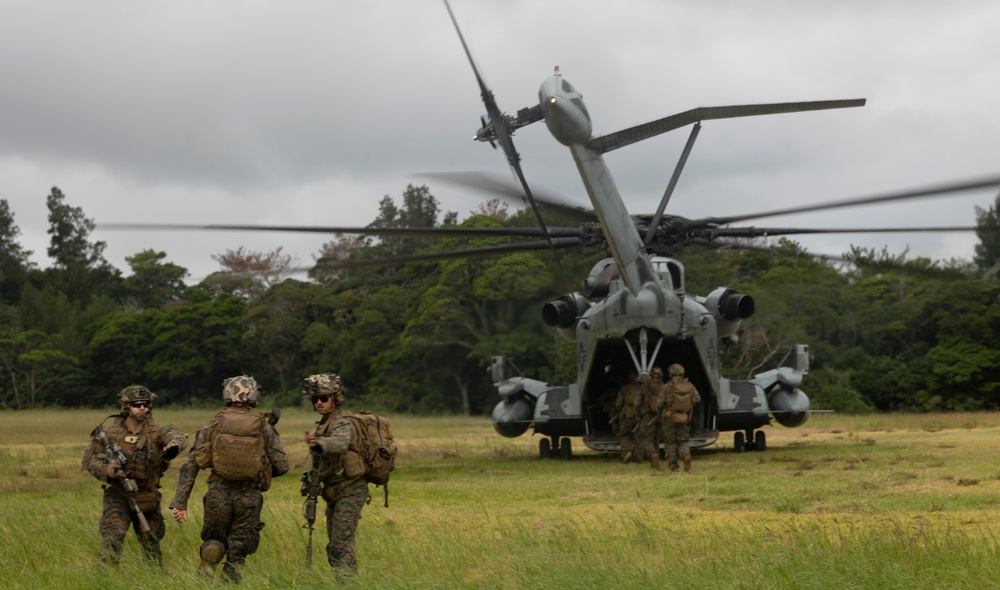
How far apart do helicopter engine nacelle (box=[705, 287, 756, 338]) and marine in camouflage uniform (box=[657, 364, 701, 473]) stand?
2315mm

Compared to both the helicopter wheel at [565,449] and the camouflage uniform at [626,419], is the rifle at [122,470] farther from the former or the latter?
the helicopter wheel at [565,449]

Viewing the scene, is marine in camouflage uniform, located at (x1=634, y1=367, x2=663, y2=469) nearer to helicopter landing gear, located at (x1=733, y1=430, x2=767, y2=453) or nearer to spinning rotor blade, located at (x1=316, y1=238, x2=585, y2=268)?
spinning rotor blade, located at (x1=316, y1=238, x2=585, y2=268)

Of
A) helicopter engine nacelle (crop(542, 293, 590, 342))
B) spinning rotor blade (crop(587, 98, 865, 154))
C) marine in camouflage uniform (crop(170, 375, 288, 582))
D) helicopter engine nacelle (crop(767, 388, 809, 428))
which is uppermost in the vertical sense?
spinning rotor blade (crop(587, 98, 865, 154))

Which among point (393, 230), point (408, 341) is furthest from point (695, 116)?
point (408, 341)

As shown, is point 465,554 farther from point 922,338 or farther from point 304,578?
point 922,338

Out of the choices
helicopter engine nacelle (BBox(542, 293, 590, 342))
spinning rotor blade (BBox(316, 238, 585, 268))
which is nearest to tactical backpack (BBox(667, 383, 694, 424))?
spinning rotor blade (BBox(316, 238, 585, 268))

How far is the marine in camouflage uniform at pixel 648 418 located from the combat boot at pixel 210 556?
32.9 feet

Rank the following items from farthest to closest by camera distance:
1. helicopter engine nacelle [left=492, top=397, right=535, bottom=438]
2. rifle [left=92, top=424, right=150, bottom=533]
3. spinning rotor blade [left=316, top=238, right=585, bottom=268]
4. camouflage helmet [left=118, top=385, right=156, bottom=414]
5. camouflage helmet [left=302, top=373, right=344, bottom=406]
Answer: helicopter engine nacelle [left=492, top=397, right=535, bottom=438]
spinning rotor blade [left=316, top=238, right=585, bottom=268]
camouflage helmet [left=118, top=385, right=156, bottom=414]
rifle [left=92, top=424, right=150, bottom=533]
camouflage helmet [left=302, top=373, right=344, bottom=406]

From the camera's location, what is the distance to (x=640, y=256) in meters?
16.8

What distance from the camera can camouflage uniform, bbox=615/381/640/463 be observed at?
59.2ft

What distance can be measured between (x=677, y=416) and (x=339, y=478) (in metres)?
9.23

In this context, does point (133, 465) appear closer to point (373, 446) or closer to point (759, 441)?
point (373, 446)

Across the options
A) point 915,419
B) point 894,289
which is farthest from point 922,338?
point 915,419

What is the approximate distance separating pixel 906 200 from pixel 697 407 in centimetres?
769
